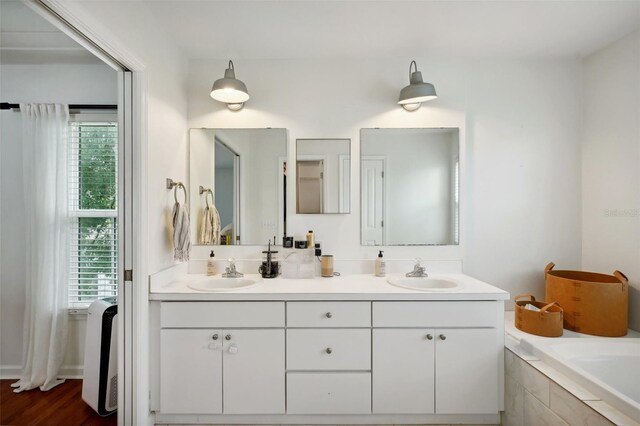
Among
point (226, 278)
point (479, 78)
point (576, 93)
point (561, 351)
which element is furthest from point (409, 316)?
point (576, 93)

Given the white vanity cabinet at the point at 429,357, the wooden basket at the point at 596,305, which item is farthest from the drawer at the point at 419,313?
the wooden basket at the point at 596,305

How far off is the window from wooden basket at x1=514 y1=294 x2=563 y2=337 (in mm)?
2732

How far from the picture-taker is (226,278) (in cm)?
214

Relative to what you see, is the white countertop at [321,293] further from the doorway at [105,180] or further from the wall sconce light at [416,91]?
the wall sconce light at [416,91]

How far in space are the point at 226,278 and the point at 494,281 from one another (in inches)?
79.4

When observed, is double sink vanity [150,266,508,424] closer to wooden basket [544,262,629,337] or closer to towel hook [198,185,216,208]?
wooden basket [544,262,629,337]

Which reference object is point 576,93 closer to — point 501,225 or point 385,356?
point 501,225

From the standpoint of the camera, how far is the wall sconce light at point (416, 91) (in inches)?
83.3

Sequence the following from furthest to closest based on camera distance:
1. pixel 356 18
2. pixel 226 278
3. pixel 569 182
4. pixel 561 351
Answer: pixel 569 182, pixel 226 278, pixel 356 18, pixel 561 351

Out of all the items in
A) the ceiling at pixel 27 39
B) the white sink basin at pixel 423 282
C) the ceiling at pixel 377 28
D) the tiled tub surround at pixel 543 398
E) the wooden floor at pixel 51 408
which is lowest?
the wooden floor at pixel 51 408

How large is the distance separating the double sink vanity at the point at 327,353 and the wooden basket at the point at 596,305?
604mm

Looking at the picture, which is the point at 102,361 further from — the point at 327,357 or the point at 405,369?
the point at 405,369

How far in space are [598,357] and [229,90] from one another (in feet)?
9.17

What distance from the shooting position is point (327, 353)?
1787mm
